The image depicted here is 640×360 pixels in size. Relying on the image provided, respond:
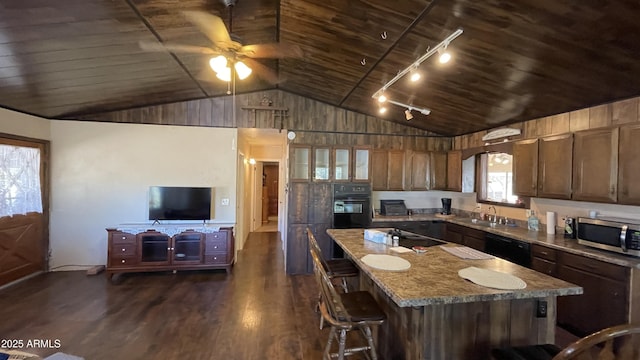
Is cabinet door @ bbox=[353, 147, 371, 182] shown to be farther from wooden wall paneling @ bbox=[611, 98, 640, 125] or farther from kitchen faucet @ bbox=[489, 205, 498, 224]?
Result: wooden wall paneling @ bbox=[611, 98, 640, 125]

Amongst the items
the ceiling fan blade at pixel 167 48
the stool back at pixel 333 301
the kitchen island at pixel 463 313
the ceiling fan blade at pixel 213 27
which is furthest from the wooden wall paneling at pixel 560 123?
the ceiling fan blade at pixel 167 48

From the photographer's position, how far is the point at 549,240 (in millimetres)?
3314

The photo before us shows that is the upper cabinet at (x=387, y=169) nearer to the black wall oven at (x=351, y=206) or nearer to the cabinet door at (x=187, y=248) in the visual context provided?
the black wall oven at (x=351, y=206)

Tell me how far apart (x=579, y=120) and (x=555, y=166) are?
56cm

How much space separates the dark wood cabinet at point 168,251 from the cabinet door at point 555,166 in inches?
176

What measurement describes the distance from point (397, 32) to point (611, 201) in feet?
8.70

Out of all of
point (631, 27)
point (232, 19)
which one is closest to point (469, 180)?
point (631, 27)

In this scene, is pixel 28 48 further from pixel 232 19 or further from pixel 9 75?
pixel 232 19

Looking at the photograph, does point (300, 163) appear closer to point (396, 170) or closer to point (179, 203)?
point (396, 170)

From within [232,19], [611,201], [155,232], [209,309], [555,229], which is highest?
[232,19]

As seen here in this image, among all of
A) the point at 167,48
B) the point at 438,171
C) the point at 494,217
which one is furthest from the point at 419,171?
the point at 167,48

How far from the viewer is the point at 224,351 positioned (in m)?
2.65

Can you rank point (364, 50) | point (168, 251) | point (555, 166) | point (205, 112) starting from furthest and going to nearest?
point (205, 112)
point (168, 251)
point (555, 166)
point (364, 50)

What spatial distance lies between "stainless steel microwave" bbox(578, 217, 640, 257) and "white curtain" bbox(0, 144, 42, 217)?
Answer: 7095 mm
